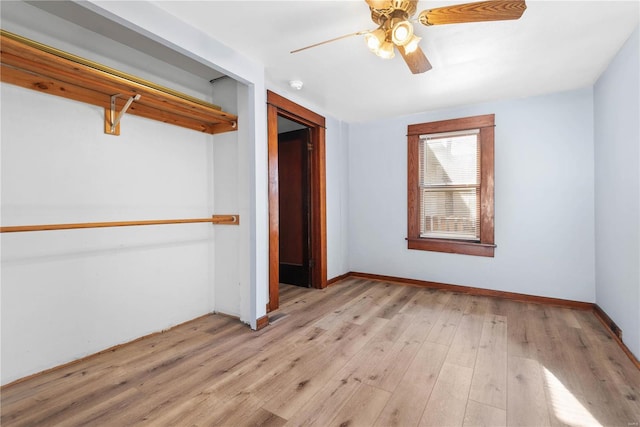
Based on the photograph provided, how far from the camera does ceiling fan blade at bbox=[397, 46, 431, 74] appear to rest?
1986 mm

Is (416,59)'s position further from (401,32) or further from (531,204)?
(531,204)

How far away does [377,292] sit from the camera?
3.85 m

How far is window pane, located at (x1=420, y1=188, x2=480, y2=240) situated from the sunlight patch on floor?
2.15m

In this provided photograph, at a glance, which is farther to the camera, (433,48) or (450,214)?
(450,214)

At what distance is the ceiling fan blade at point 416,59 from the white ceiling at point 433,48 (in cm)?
23

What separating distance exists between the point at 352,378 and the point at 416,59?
7.45 ft

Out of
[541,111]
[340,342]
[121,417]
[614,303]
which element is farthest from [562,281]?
[121,417]

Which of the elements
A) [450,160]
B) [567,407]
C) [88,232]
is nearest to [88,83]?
[88,232]

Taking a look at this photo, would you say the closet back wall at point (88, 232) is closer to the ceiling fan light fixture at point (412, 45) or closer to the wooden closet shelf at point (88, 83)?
the wooden closet shelf at point (88, 83)

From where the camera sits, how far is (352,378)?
1.93 metres

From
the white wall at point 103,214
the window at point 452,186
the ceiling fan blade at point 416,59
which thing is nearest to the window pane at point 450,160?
the window at point 452,186

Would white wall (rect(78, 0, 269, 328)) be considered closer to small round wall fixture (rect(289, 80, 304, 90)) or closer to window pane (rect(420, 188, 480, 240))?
small round wall fixture (rect(289, 80, 304, 90))

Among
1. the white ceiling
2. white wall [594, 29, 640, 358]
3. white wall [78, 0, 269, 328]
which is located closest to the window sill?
white wall [594, 29, 640, 358]

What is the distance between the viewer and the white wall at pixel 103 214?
186 cm
